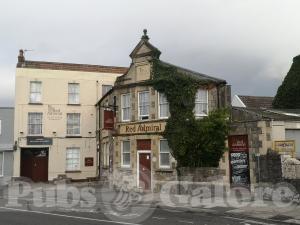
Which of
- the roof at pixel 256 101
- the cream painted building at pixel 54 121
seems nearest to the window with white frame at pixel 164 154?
the cream painted building at pixel 54 121

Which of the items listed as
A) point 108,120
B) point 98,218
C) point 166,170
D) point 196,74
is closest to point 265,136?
point 166,170

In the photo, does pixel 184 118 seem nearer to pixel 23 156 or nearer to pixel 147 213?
pixel 147 213

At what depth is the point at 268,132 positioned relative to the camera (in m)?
19.5

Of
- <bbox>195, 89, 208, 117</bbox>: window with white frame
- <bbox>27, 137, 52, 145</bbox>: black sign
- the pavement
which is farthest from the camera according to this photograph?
<bbox>27, 137, 52, 145</bbox>: black sign

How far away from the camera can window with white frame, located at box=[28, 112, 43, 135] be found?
1352 inches

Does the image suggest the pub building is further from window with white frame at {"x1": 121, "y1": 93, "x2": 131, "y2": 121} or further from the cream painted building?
the cream painted building

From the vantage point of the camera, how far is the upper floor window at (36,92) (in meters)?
34.6

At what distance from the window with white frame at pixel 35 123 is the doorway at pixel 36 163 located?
1.56 metres

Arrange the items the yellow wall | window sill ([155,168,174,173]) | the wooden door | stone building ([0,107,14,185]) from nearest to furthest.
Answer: window sill ([155,168,174,173]) < the yellow wall < stone building ([0,107,14,185]) < the wooden door

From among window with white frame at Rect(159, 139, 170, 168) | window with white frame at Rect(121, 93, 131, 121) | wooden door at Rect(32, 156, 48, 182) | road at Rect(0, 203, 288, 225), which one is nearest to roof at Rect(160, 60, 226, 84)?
window with white frame at Rect(121, 93, 131, 121)

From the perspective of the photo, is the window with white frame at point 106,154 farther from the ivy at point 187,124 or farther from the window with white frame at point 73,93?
the ivy at point 187,124

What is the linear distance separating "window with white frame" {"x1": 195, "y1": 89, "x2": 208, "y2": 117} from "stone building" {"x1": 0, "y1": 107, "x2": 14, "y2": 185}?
17.0m

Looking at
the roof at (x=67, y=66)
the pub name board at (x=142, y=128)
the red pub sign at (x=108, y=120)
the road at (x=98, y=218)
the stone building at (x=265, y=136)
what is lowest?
the road at (x=98, y=218)

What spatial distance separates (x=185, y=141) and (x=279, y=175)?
585 centimetres
